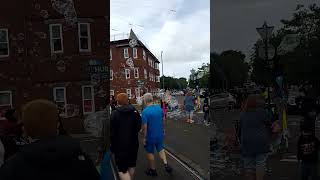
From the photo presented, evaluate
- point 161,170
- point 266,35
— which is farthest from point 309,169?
point 161,170

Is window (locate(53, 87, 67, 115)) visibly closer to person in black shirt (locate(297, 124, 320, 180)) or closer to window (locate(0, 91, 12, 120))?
window (locate(0, 91, 12, 120))

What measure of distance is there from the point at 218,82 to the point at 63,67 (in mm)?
1899

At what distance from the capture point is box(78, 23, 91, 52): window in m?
3.14

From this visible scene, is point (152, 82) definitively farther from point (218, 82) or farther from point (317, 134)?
point (317, 134)

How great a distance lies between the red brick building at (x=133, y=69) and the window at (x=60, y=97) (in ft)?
1.46

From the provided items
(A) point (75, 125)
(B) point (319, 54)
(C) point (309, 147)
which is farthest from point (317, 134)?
(A) point (75, 125)

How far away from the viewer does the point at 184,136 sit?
6785mm

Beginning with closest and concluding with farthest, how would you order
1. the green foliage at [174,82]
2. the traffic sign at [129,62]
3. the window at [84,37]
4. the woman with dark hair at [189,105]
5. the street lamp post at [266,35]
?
the window at [84,37], the traffic sign at [129,62], the street lamp post at [266,35], the green foliage at [174,82], the woman with dark hair at [189,105]

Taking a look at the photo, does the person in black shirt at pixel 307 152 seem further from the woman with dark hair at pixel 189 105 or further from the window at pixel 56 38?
the window at pixel 56 38

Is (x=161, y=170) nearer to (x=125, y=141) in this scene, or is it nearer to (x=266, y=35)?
(x=125, y=141)

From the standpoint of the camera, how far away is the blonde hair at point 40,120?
2406mm

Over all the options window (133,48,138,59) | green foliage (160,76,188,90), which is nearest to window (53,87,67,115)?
window (133,48,138,59)

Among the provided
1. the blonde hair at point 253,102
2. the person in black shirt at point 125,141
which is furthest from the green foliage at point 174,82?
the blonde hair at point 253,102

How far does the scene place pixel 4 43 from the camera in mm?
2748
